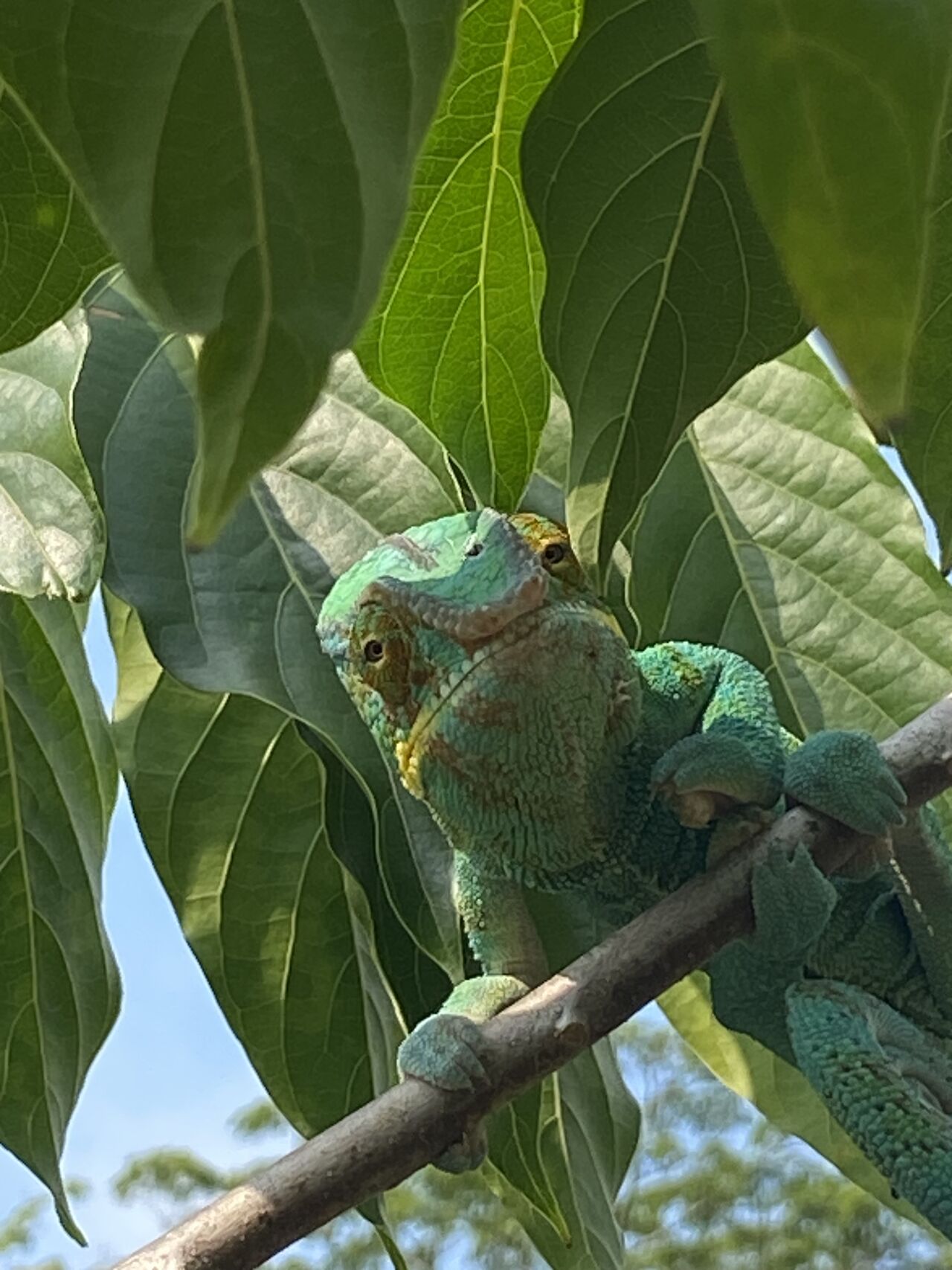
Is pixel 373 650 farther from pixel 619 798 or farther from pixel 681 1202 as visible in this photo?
pixel 681 1202

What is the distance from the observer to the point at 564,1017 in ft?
1.77

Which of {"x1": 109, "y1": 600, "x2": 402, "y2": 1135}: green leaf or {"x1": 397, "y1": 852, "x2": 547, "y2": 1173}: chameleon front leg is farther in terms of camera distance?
{"x1": 109, "y1": 600, "x2": 402, "y2": 1135}: green leaf

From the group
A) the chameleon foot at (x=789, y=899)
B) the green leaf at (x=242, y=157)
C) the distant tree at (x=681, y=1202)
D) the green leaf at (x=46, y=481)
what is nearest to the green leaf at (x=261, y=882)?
the green leaf at (x=46, y=481)

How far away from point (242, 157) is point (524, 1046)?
0.34 m

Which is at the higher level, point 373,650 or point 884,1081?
point 373,650

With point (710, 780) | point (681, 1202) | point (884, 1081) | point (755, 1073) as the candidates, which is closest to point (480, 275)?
point (710, 780)

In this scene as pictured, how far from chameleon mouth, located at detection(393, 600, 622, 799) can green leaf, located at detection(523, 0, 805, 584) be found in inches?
2.4

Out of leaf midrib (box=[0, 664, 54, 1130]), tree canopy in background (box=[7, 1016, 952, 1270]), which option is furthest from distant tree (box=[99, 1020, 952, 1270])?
leaf midrib (box=[0, 664, 54, 1130])

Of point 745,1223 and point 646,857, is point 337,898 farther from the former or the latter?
point 745,1223

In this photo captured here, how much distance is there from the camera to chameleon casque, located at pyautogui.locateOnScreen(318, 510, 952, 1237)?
58 centimetres

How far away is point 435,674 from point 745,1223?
467 cm

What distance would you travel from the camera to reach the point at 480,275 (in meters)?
0.66

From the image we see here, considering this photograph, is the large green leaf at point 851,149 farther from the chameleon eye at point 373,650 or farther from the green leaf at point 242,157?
the chameleon eye at point 373,650

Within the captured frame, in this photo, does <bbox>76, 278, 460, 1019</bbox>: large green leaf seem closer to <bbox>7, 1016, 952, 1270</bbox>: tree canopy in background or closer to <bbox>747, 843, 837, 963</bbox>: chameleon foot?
<bbox>747, 843, 837, 963</bbox>: chameleon foot
